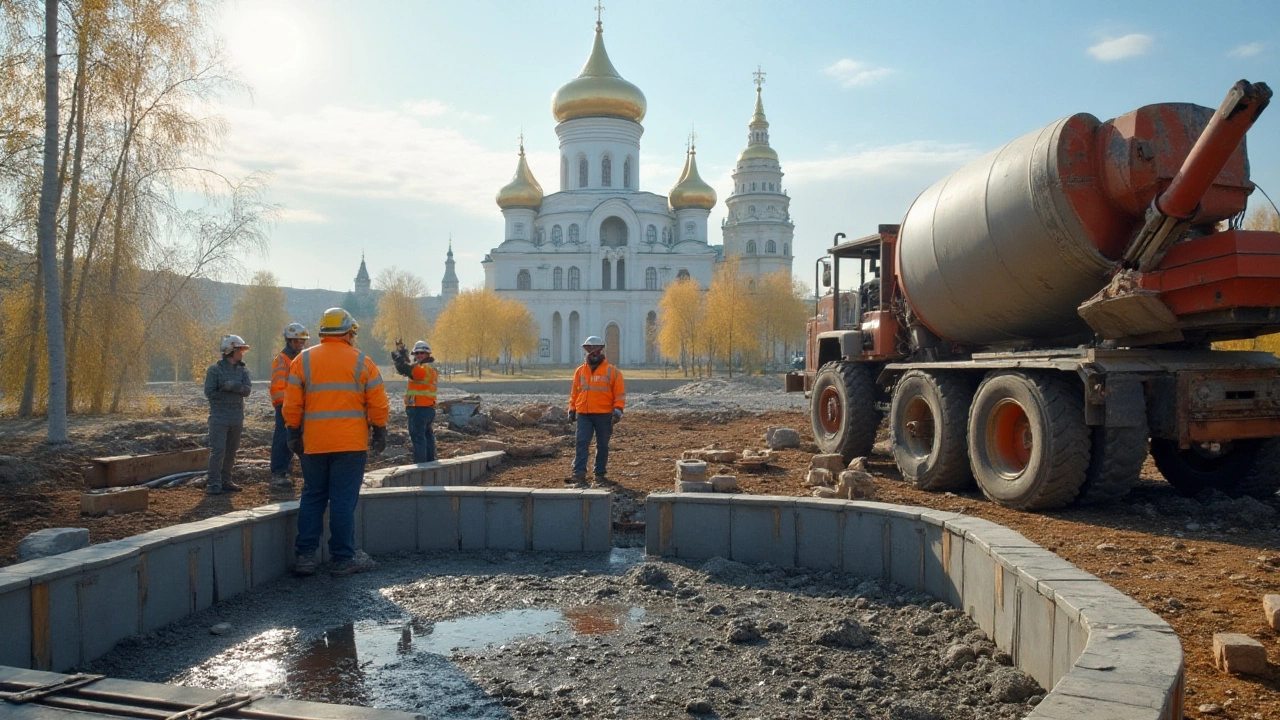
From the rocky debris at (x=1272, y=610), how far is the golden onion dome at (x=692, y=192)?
59.2 meters

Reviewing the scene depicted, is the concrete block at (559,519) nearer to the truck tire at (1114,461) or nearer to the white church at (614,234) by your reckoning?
the truck tire at (1114,461)

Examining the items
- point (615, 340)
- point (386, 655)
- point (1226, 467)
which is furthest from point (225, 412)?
point (615, 340)

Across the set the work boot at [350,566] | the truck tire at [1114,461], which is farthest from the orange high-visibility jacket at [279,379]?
the truck tire at [1114,461]

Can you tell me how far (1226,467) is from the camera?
7.59 m

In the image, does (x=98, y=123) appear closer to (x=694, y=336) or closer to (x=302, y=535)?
(x=302, y=535)

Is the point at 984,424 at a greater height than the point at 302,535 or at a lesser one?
greater

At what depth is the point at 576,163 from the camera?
59250 millimetres

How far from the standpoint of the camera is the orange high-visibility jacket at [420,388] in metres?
9.50

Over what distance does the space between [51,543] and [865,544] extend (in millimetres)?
4726

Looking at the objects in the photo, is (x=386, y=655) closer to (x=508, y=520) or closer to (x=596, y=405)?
(x=508, y=520)

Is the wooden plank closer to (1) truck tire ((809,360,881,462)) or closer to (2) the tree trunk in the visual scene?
(2) the tree trunk

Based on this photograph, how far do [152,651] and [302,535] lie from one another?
4.90ft

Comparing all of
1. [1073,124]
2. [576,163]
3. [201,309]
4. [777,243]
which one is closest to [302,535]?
[1073,124]

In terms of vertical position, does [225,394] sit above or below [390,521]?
above
